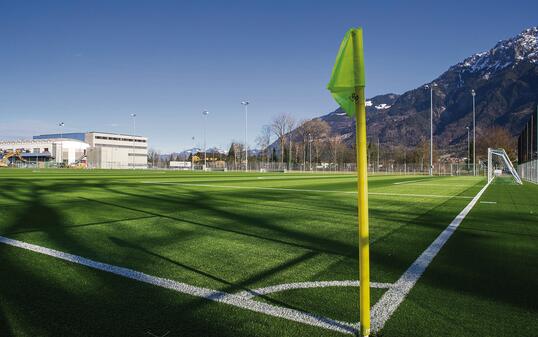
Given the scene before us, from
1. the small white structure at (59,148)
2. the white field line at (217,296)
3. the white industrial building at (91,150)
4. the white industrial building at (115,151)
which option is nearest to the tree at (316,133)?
the white industrial building at (91,150)

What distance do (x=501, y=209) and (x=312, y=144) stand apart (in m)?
114

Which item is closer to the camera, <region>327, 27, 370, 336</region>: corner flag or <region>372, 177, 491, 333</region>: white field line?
<region>327, 27, 370, 336</region>: corner flag

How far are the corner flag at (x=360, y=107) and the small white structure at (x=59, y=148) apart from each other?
117 metres

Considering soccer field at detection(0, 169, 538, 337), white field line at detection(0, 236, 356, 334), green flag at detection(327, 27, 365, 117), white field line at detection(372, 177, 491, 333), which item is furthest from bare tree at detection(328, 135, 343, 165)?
green flag at detection(327, 27, 365, 117)

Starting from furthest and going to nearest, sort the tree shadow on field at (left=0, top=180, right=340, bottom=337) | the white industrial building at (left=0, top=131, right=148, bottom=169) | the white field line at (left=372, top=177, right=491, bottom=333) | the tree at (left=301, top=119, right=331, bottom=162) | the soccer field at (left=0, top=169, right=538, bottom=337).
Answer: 1. the tree at (left=301, top=119, right=331, bottom=162)
2. the white industrial building at (left=0, top=131, right=148, bottom=169)
3. the white field line at (left=372, top=177, right=491, bottom=333)
4. the soccer field at (left=0, top=169, right=538, bottom=337)
5. the tree shadow on field at (left=0, top=180, right=340, bottom=337)

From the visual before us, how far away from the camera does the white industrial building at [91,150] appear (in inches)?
3957

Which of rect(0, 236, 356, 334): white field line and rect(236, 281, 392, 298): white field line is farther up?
rect(0, 236, 356, 334): white field line

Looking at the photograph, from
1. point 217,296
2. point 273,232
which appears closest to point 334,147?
point 273,232

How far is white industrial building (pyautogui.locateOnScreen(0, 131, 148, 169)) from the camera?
330 ft

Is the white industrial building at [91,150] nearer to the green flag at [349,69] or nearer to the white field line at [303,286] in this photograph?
the white field line at [303,286]

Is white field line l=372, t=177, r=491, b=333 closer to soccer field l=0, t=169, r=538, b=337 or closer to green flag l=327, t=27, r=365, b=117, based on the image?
soccer field l=0, t=169, r=538, b=337

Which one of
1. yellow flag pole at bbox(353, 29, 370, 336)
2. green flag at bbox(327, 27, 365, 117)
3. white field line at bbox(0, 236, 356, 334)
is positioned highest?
green flag at bbox(327, 27, 365, 117)

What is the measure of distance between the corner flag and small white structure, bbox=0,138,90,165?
116927mm

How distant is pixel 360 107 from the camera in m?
2.78
